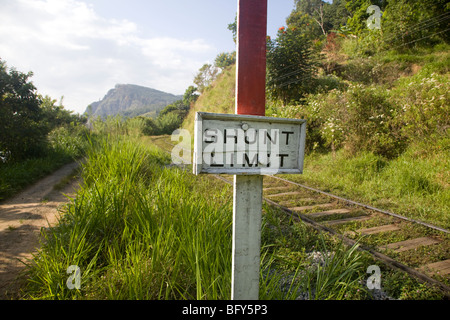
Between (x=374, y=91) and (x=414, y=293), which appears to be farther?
(x=374, y=91)

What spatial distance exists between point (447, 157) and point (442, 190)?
3.74 ft

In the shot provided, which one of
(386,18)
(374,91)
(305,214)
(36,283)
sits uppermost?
(386,18)

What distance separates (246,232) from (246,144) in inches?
16.4

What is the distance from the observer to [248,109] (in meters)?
1.15

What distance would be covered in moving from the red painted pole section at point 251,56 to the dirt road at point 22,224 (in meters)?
2.82

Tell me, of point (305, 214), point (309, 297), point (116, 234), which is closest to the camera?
point (309, 297)

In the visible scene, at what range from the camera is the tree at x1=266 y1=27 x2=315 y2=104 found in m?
12.3

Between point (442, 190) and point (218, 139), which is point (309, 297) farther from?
point (442, 190)

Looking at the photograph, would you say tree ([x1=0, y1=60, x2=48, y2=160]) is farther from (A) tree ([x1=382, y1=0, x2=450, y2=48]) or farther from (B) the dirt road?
(A) tree ([x1=382, y1=0, x2=450, y2=48])

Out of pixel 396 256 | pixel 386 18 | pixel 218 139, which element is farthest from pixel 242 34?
pixel 386 18

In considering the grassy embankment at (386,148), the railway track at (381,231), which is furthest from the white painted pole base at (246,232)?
the grassy embankment at (386,148)

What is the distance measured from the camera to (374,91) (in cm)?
806

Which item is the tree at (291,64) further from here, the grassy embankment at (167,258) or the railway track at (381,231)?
the grassy embankment at (167,258)

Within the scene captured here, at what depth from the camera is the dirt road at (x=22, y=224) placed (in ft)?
9.04
